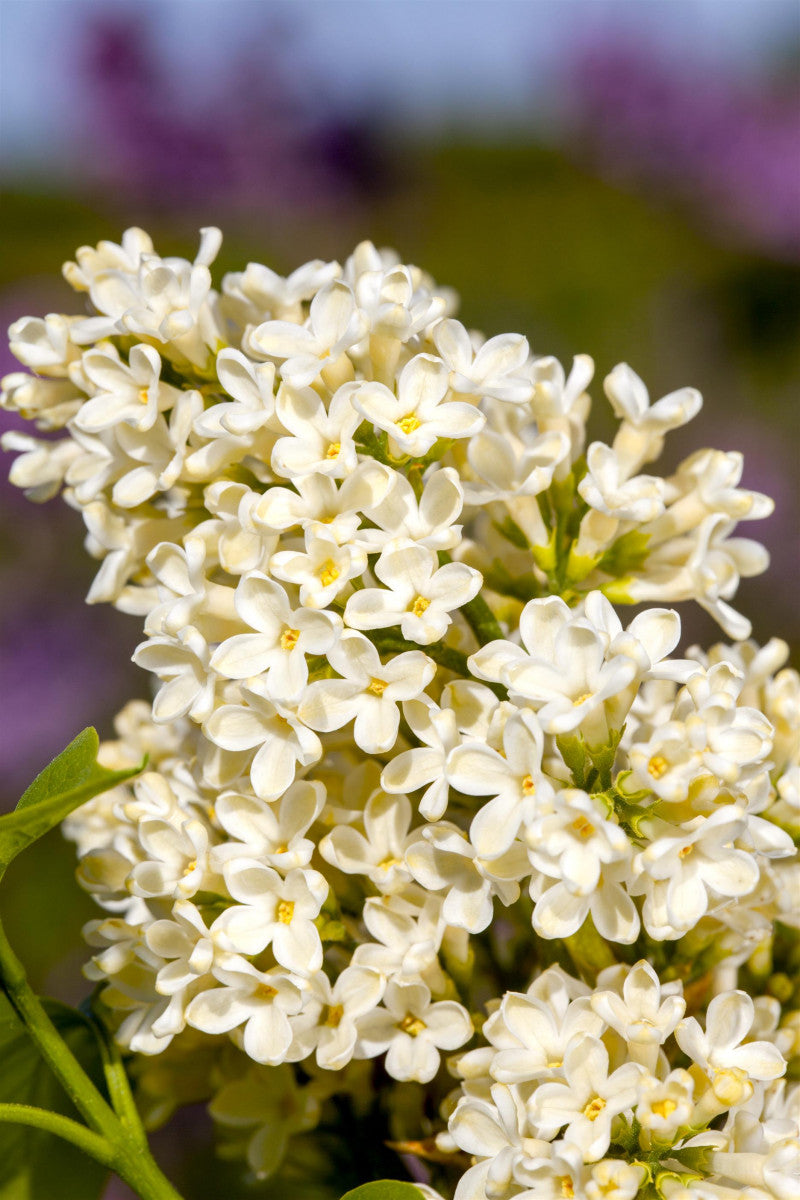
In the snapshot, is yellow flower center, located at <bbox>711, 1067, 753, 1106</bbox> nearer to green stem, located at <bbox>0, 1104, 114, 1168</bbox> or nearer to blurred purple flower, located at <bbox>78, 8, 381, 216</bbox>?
green stem, located at <bbox>0, 1104, 114, 1168</bbox>

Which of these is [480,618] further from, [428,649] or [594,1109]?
[594,1109]

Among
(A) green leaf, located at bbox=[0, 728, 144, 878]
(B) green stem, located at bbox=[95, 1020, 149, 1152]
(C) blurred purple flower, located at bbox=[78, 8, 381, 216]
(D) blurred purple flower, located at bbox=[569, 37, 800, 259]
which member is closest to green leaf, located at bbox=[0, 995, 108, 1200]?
(B) green stem, located at bbox=[95, 1020, 149, 1152]

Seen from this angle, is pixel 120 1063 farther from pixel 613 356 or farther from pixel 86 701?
pixel 613 356

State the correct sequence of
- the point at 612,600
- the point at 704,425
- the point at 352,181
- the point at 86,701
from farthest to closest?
the point at 352,181 → the point at 704,425 → the point at 86,701 → the point at 612,600

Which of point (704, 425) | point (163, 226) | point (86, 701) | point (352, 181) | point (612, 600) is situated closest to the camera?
point (612, 600)

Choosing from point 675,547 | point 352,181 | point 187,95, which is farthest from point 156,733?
point 352,181
